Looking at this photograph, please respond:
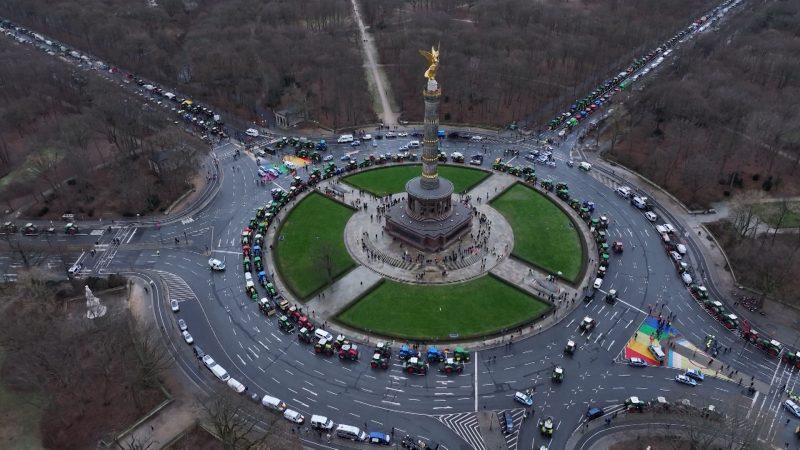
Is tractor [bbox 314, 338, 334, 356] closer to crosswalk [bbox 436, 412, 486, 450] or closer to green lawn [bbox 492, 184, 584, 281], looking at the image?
crosswalk [bbox 436, 412, 486, 450]

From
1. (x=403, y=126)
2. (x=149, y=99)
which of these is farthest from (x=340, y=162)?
(x=149, y=99)

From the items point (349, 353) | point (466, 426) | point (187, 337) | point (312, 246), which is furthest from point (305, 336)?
point (466, 426)

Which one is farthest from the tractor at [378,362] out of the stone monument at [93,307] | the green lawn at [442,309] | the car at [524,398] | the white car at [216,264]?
the stone monument at [93,307]

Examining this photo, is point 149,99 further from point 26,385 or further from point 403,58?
point 26,385

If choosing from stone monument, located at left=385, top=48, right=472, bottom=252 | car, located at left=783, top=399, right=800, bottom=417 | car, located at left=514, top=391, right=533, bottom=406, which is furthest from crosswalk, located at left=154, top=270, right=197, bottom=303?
car, located at left=783, top=399, right=800, bottom=417

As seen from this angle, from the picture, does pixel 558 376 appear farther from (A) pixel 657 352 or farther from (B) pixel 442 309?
(B) pixel 442 309

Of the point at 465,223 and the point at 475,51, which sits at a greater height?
the point at 475,51
